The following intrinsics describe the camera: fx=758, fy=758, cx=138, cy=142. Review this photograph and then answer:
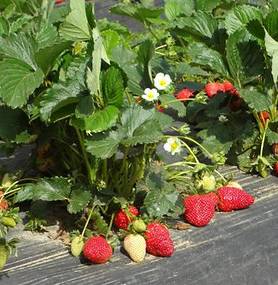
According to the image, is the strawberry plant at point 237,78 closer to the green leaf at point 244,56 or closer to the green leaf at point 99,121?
the green leaf at point 244,56

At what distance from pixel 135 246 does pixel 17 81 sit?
515 mm

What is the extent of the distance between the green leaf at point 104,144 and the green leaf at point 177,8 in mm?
1278

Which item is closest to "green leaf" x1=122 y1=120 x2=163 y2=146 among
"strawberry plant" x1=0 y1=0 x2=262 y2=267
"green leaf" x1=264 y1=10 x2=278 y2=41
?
"strawberry plant" x1=0 y1=0 x2=262 y2=267

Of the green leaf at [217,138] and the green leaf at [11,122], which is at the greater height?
the green leaf at [11,122]

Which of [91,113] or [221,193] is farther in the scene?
[221,193]

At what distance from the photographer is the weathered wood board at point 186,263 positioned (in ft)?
6.14

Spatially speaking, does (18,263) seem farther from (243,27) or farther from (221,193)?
(243,27)

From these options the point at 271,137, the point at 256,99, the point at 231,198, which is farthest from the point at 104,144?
the point at 271,137

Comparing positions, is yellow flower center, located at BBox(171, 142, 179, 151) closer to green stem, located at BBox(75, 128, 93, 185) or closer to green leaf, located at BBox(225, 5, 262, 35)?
green stem, located at BBox(75, 128, 93, 185)

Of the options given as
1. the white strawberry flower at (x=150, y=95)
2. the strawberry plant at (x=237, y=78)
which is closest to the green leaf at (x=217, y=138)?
the strawberry plant at (x=237, y=78)

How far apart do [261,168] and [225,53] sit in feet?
1.27

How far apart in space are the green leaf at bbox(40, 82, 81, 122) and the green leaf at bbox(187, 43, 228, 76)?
0.64m

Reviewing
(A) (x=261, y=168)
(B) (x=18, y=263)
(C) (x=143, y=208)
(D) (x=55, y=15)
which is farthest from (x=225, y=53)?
(B) (x=18, y=263)

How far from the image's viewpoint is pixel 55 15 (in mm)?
2396
